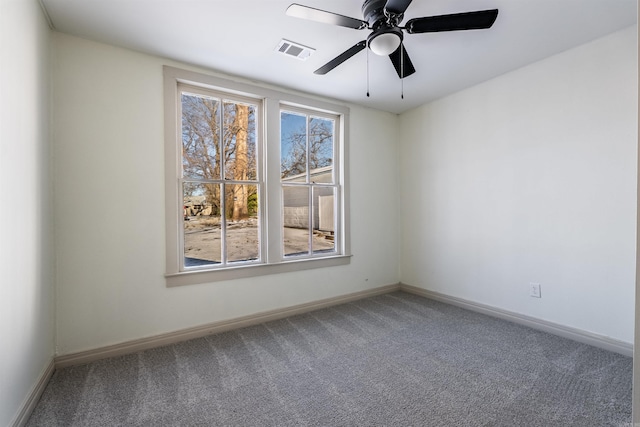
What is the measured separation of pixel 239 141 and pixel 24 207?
1778 millimetres

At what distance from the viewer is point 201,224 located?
2.79 meters

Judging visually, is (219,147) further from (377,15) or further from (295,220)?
(377,15)

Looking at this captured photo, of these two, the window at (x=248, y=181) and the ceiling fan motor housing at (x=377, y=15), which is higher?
the ceiling fan motor housing at (x=377, y=15)

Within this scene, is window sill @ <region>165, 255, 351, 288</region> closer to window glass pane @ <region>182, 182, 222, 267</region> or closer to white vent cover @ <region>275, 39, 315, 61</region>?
window glass pane @ <region>182, 182, 222, 267</region>

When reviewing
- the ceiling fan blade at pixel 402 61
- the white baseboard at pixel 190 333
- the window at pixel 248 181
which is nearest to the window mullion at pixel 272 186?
the window at pixel 248 181

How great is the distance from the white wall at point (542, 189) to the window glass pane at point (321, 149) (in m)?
1.28

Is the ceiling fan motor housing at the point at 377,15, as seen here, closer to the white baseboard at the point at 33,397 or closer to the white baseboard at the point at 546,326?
the white baseboard at the point at 546,326

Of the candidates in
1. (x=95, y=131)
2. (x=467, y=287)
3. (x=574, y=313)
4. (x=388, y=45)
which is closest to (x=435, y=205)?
(x=467, y=287)

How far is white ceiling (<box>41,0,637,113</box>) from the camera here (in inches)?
75.7

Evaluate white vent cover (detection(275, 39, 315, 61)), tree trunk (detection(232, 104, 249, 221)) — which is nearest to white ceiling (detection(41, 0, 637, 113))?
white vent cover (detection(275, 39, 315, 61))

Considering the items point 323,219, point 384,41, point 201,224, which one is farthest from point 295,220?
point 384,41

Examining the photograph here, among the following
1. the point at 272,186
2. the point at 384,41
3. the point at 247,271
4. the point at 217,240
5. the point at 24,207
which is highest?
the point at 384,41

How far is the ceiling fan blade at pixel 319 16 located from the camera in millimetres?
1605

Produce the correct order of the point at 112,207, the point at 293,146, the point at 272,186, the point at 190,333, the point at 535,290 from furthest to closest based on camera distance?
A: the point at 293,146 → the point at 272,186 → the point at 535,290 → the point at 190,333 → the point at 112,207
